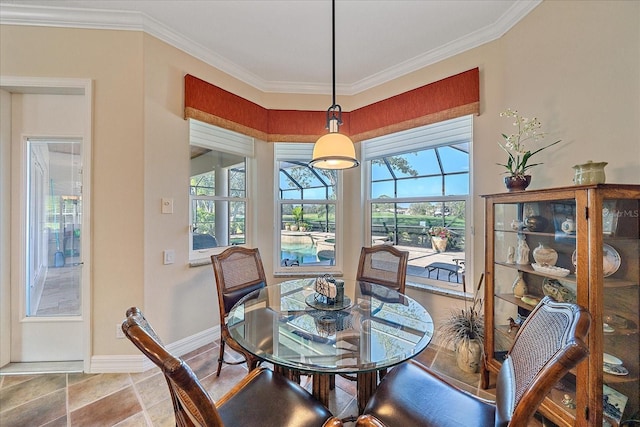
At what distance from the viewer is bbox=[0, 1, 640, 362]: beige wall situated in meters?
1.56

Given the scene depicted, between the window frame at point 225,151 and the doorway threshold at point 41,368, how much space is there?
1.17 meters

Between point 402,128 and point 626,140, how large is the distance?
1.56 meters

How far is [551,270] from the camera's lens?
62.3 inches

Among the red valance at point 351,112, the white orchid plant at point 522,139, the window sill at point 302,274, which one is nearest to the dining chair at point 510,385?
the white orchid plant at point 522,139

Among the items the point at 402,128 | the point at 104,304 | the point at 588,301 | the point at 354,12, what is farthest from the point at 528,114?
the point at 104,304

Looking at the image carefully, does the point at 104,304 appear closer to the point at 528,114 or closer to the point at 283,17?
the point at 283,17

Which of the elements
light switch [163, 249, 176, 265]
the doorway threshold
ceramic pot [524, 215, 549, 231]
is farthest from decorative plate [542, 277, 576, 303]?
the doorway threshold

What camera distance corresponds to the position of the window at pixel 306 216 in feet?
10.5

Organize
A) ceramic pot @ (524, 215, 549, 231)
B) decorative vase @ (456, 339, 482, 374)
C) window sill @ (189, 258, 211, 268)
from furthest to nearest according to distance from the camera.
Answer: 1. window sill @ (189, 258, 211, 268)
2. decorative vase @ (456, 339, 482, 374)
3. ceramic pot @ (524, 215, 549, 231)

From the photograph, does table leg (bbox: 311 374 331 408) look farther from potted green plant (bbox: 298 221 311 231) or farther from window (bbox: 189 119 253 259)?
potted green plant (bbox: 298 221 311 231)

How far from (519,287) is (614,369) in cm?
59

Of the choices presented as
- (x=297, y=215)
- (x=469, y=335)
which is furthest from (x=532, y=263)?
(x=297, y=215)

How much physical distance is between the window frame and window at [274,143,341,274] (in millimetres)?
315

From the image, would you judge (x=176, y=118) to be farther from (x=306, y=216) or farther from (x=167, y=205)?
(x=306, y=216)
